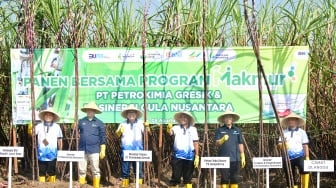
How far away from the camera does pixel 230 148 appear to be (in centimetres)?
710

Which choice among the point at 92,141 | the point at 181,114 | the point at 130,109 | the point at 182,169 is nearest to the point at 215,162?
the point at 182,169

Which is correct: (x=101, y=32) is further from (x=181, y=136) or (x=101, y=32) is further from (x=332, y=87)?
(x=332, y=87)

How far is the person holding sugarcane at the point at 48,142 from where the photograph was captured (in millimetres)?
7410

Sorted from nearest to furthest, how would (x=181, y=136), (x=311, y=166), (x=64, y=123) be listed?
(x=311, y=166), (x=181, y=136), (x=64, y=123)

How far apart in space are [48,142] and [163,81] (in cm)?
150

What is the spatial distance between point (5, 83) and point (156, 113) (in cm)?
206

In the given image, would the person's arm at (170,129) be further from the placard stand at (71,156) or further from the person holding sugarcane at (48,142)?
the person holding sugarcane at (48,142)

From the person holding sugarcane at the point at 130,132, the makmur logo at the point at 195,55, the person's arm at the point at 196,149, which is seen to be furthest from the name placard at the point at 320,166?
the person holding sugarcane at the point at 130,132

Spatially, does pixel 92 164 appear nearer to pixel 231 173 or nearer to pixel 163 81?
pixel 163 81

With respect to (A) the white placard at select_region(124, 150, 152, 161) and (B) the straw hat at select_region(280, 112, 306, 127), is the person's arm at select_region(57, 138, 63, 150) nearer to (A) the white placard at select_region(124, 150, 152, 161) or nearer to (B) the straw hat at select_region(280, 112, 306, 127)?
(A) the white placard at select_region(124, 150, 152, 161)

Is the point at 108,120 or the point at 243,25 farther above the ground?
the point at 243,25

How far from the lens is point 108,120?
24.4 feet

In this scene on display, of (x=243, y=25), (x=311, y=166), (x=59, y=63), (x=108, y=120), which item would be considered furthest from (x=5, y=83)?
(x=311, y=166)

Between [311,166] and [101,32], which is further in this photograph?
[101,32]
